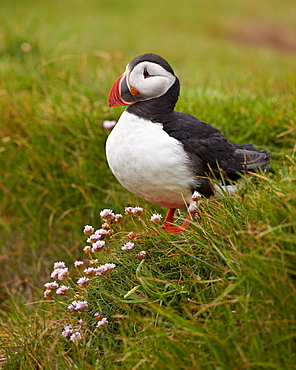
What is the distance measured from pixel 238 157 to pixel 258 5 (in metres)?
21.7

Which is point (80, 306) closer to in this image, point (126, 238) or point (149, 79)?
point (126, 238)

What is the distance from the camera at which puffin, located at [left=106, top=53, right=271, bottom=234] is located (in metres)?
3.22

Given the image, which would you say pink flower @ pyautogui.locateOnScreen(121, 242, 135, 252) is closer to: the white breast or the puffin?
the puffin

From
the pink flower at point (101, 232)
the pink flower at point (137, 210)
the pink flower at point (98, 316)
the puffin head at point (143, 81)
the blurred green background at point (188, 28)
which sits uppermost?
the puffin head at point (143, 81)

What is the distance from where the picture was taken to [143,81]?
332 cm

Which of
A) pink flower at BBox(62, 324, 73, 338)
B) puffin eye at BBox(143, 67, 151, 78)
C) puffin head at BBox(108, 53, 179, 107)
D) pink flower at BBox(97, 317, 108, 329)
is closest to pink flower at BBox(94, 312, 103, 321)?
pink flower at BBox(97, 317, 108, 329)

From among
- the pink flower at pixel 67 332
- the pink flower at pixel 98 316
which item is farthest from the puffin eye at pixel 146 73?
the pink flower at pixel 67 332

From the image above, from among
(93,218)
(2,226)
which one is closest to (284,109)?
(93,218)

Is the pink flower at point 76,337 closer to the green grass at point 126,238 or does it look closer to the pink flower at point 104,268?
the green grass at point 126,238

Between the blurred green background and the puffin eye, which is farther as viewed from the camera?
the blurred green background

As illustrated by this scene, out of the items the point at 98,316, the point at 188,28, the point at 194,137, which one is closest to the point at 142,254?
the point at 98,316

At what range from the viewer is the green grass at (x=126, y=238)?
2.30 meters

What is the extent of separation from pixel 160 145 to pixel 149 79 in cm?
49

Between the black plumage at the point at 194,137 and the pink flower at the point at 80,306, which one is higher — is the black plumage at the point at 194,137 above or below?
above
